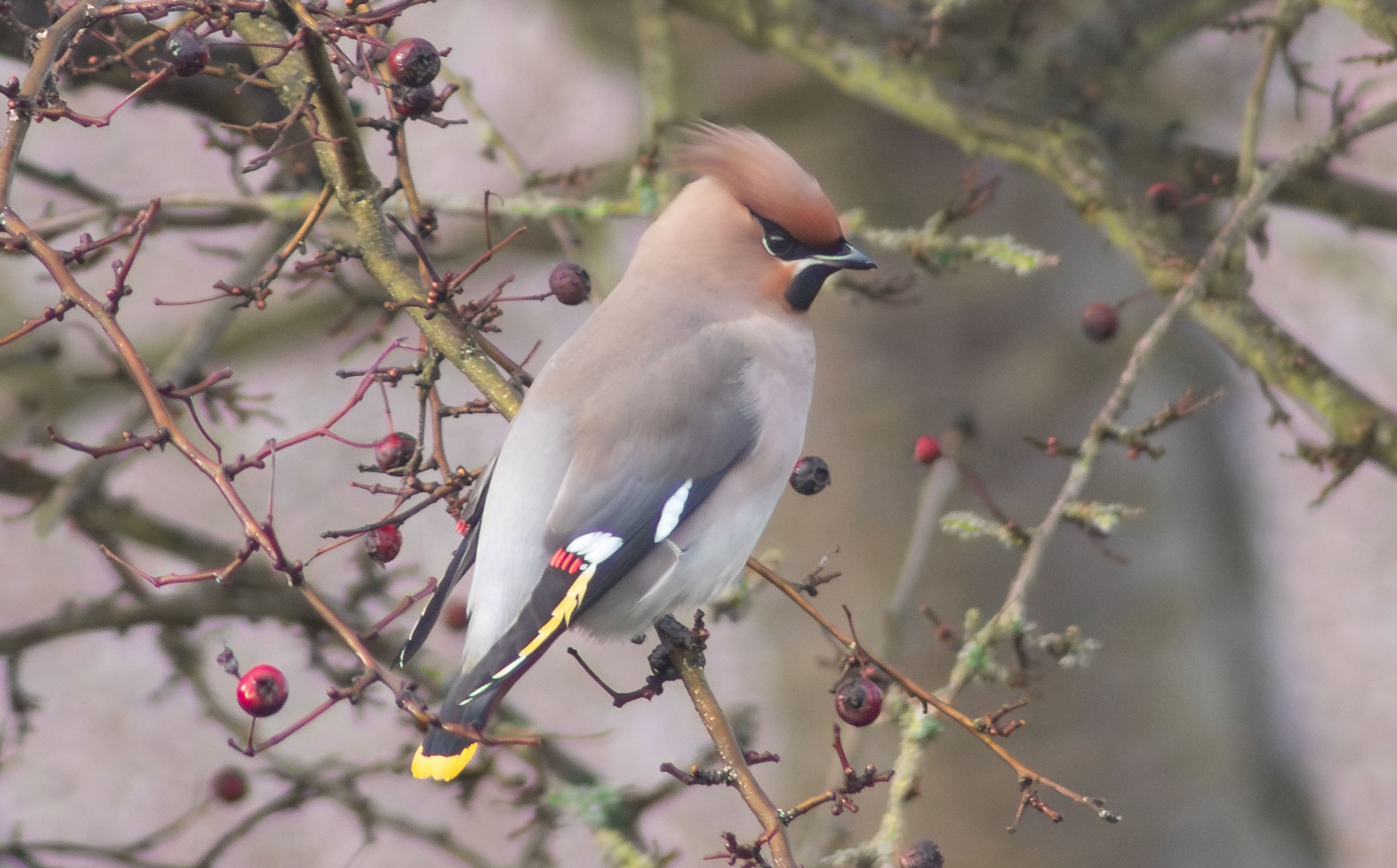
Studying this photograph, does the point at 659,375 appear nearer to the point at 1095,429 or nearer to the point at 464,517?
the point at 464,517

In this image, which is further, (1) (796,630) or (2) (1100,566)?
(1) (796,630)

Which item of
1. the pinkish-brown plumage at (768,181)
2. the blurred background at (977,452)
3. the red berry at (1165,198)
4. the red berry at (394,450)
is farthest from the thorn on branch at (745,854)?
the red berry at (1165,198)

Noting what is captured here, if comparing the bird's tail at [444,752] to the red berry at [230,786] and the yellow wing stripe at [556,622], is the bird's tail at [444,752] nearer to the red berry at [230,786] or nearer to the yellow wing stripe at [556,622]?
the yellow wing stripe at [556,622]

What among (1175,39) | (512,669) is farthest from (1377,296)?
(512,669)

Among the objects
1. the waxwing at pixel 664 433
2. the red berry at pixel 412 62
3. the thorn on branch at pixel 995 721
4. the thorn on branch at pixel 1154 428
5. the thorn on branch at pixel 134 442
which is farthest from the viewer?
the thorn on branch at pixel 1154 428

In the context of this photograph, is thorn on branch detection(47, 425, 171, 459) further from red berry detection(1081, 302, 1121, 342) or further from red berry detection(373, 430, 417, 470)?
red berry detection(1081, 302, 1121, 342)

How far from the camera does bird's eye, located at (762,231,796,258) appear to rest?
Result: 8.63 ft

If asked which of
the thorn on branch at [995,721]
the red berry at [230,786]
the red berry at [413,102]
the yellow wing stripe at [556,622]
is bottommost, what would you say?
the red berry at [230,786]

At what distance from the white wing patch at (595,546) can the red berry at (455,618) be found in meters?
1.16

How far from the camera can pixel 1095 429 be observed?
2.44 m

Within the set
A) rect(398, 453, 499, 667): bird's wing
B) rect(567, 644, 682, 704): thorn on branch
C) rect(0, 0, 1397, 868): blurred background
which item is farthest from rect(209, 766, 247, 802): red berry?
rect(567, 644, 682, 704): thorn on branch

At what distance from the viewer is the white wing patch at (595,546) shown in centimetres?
230

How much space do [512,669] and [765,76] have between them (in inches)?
87.6

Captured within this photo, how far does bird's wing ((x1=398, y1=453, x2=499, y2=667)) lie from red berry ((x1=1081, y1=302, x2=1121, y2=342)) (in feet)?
4.19
